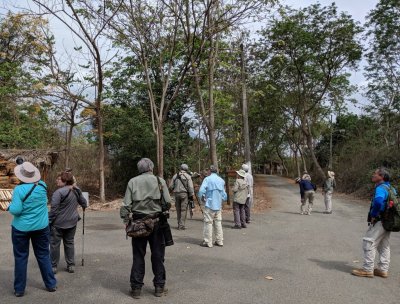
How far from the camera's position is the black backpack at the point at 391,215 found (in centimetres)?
704

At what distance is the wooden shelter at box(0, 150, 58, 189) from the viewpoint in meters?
18.6

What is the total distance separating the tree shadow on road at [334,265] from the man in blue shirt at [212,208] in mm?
2216

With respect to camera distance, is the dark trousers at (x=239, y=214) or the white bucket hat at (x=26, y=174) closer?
the white bucket hat at (x=26, y=174)

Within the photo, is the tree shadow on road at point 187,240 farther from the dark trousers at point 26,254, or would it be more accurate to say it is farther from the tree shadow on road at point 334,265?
the dark trousers at point 26,254

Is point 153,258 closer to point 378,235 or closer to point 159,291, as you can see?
point 159,291

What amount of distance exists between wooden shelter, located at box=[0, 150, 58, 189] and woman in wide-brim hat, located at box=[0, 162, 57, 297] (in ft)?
43.3

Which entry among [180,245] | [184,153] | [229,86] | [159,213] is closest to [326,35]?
[229,86]

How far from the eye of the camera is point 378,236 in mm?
7277

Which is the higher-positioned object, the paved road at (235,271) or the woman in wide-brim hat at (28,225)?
the woman in wide-brim hat at (28,225)

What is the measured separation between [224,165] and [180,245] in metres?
11.6

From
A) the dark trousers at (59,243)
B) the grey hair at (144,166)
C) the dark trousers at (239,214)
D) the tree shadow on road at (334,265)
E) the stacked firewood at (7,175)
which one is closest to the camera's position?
the grey hair at (144,166)

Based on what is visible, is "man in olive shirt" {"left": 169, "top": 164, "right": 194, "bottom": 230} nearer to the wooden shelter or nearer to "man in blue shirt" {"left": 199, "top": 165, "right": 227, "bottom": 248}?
"man in blue shirt" {"left": 199, "top": 165, "right": 227, "bottom": 248}

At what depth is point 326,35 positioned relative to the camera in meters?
29.5

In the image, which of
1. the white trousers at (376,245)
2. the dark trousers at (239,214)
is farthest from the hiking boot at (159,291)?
the dark trousers at (239,214)
